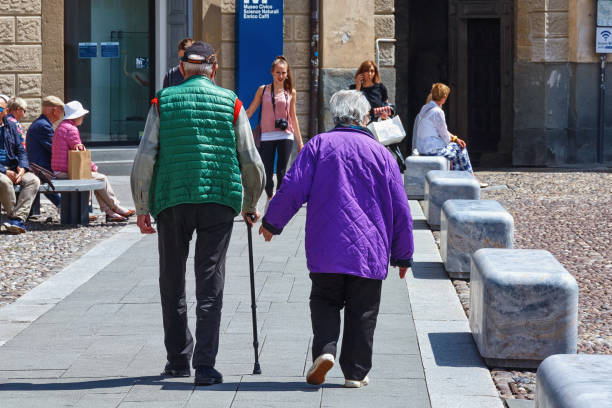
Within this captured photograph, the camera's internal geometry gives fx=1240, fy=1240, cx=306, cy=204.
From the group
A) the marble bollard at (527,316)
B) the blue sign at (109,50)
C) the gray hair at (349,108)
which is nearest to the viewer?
the gray hair at (349,108)

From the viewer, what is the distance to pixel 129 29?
18.2 meters

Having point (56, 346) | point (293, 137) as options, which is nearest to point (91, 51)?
point (293, 137)

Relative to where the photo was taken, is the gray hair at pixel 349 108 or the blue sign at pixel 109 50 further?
the blue sign at pixel 109 50

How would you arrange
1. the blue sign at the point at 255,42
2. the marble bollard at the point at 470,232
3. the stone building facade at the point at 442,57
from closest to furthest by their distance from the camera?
the marble bollard at the point at 470,232
the stone building facade at the point at 442,57
the blue sign at the point at 255,42

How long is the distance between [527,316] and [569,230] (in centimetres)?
606

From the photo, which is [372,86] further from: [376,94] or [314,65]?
[314,65]

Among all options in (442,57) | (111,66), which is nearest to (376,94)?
(111,66)

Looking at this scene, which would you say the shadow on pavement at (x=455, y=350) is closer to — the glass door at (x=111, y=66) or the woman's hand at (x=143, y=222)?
the woman's hand at (x=143, y=222)

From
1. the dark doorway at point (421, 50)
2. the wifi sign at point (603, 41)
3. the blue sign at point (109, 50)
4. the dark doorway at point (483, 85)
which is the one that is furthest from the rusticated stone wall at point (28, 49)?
the dark doorway at point (483, 85)

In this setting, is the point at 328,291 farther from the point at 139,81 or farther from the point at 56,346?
the point at 139,81

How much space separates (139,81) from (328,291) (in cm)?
1295

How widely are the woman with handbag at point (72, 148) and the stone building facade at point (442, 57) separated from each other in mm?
4160

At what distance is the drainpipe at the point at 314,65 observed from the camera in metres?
17.9

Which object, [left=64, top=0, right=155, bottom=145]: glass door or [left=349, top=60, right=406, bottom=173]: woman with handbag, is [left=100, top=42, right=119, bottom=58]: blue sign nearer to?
[left=64, top=0, right=155, bottom=145]: glass door
